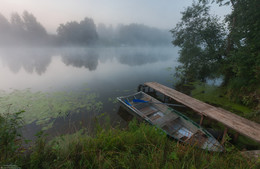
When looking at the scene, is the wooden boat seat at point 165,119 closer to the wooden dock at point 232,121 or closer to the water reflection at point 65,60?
the wooden dock at point 232,121

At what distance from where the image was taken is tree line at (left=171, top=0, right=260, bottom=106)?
7305 millimetres

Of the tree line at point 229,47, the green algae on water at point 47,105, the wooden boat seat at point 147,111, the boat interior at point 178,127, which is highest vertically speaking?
the tree line at point 229,47

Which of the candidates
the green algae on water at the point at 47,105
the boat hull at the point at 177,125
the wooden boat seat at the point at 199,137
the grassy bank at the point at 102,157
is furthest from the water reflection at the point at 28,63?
the wooden boat seat at the point at 199,137

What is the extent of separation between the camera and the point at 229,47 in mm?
11297

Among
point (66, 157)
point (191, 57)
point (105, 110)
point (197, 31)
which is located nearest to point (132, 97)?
point (105, 110)

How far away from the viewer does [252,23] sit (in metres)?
7.44

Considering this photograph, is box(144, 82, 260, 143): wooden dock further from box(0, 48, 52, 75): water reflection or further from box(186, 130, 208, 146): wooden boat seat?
box(0, 48, 52, 75): water reflection

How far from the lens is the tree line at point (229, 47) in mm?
7305

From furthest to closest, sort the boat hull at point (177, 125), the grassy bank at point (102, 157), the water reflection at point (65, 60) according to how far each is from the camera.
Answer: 1. the water reflection at point (65, 60)
2. the boat hull at point (177, 125)
3. the grassy bank at point (102, 157)

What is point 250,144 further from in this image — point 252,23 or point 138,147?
point 252,23

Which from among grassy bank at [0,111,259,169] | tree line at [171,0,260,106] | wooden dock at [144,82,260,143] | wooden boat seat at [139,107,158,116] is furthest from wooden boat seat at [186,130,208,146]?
tree line at [171,0,260,106]

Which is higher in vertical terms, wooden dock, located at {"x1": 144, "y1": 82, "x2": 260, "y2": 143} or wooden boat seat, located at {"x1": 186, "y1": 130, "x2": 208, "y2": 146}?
wooden dock, located at {"x1": 144, "y1": 82, "x2": 260, "y2": 143}

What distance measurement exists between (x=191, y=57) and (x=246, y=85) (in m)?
6.75

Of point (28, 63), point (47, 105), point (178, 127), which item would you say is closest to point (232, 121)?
point (178, 127)
